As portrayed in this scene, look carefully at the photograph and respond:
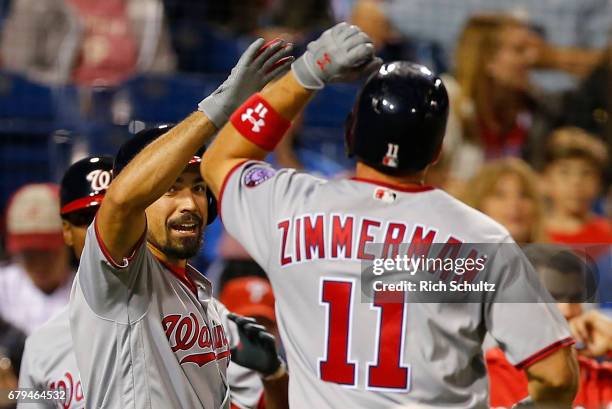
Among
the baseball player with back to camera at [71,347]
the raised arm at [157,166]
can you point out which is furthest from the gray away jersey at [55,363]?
the raised arm at [157,166]

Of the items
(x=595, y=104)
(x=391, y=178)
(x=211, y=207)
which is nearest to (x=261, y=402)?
(x=211, y=207)

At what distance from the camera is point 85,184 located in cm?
275

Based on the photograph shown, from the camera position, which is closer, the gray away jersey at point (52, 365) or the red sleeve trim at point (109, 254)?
the red sleeve trim at point (109, 254)

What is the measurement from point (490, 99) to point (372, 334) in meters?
3.07

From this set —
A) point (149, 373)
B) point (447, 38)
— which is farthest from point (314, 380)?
point (447, 38)

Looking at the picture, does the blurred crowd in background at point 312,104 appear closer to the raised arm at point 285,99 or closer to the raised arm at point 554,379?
the raised arm at point 285,99

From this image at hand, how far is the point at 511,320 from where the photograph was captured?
2.04 m

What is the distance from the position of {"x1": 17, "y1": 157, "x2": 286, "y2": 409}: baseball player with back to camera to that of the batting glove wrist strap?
0.65 metres

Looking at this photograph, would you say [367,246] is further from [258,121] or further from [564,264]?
[564,264]

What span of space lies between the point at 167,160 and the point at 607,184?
10.8 ft

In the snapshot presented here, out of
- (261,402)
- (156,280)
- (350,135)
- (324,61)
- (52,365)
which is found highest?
(324,61)

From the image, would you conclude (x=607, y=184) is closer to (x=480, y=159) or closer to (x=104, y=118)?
(x=480, y=159)

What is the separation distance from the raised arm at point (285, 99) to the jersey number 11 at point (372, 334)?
0.32m

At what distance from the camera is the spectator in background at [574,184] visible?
459 cm
